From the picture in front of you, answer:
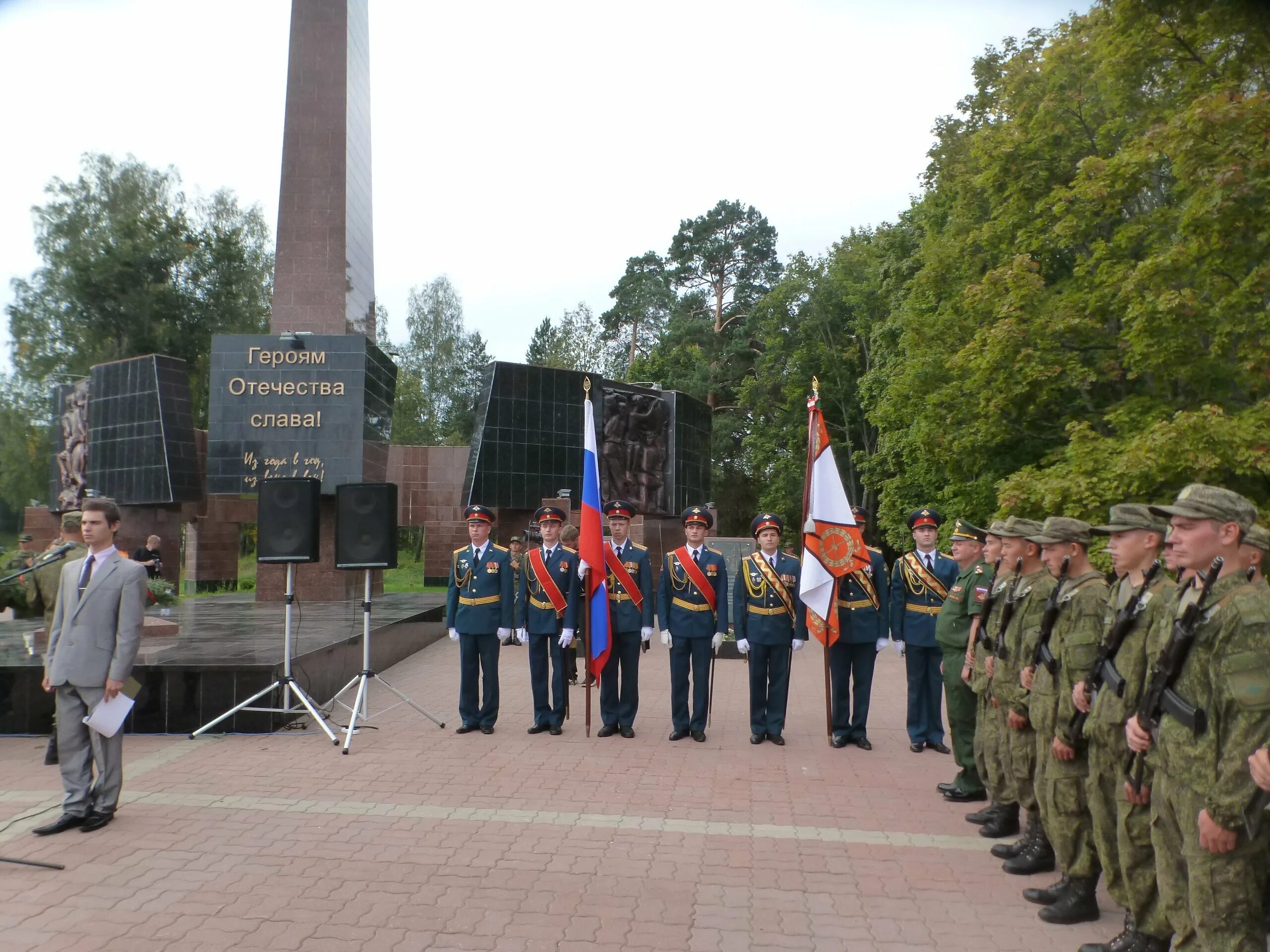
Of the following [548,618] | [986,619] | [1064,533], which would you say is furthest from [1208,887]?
[548,618]

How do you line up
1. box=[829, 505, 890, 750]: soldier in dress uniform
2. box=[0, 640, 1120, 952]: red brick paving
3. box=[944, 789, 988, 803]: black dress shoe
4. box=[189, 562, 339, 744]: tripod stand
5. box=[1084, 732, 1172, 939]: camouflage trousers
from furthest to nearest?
box=[829, 505, 890, 750]: soldier in dress uniform → box=[189, 562, 339, 744]: tripod stand → box=[944, 789, 988, 803]: black dress shoe → box=[0, 640, 1120, 952]: red brick paving → box=[1084, 732, 1172, 939]: camouflage trousers

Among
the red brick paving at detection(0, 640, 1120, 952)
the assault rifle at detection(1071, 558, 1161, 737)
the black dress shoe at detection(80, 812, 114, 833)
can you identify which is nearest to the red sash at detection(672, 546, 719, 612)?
the red brick paving at detection(0, 640, 1120, 952)

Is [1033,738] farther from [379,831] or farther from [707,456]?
[707,456]

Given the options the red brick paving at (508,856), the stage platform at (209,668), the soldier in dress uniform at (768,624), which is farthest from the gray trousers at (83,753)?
the soldier in dress uniform at (768,624)

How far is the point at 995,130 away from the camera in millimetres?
16469

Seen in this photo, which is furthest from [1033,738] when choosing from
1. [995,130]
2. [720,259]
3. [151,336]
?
[720,259]

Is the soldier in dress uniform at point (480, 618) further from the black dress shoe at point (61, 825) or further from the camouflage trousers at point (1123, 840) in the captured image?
the camouflage trousers at point (1123, 840)

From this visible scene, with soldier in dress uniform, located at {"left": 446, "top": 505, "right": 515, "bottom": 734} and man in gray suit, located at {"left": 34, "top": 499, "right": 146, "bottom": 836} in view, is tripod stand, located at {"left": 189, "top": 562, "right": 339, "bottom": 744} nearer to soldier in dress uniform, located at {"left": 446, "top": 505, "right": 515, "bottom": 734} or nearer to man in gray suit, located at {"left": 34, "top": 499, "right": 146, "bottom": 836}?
soldier in dress uniform, located at {"left": 446, "top": 505, "right": 515, "bottom": 734}

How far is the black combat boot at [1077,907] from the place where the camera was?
4113mm

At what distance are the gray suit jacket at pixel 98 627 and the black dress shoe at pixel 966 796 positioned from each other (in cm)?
482

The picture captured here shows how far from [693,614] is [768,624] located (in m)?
0.63

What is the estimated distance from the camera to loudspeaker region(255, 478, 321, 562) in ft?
26.1

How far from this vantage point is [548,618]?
820 cm

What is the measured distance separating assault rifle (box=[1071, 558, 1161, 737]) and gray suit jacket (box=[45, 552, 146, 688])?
463 cm
